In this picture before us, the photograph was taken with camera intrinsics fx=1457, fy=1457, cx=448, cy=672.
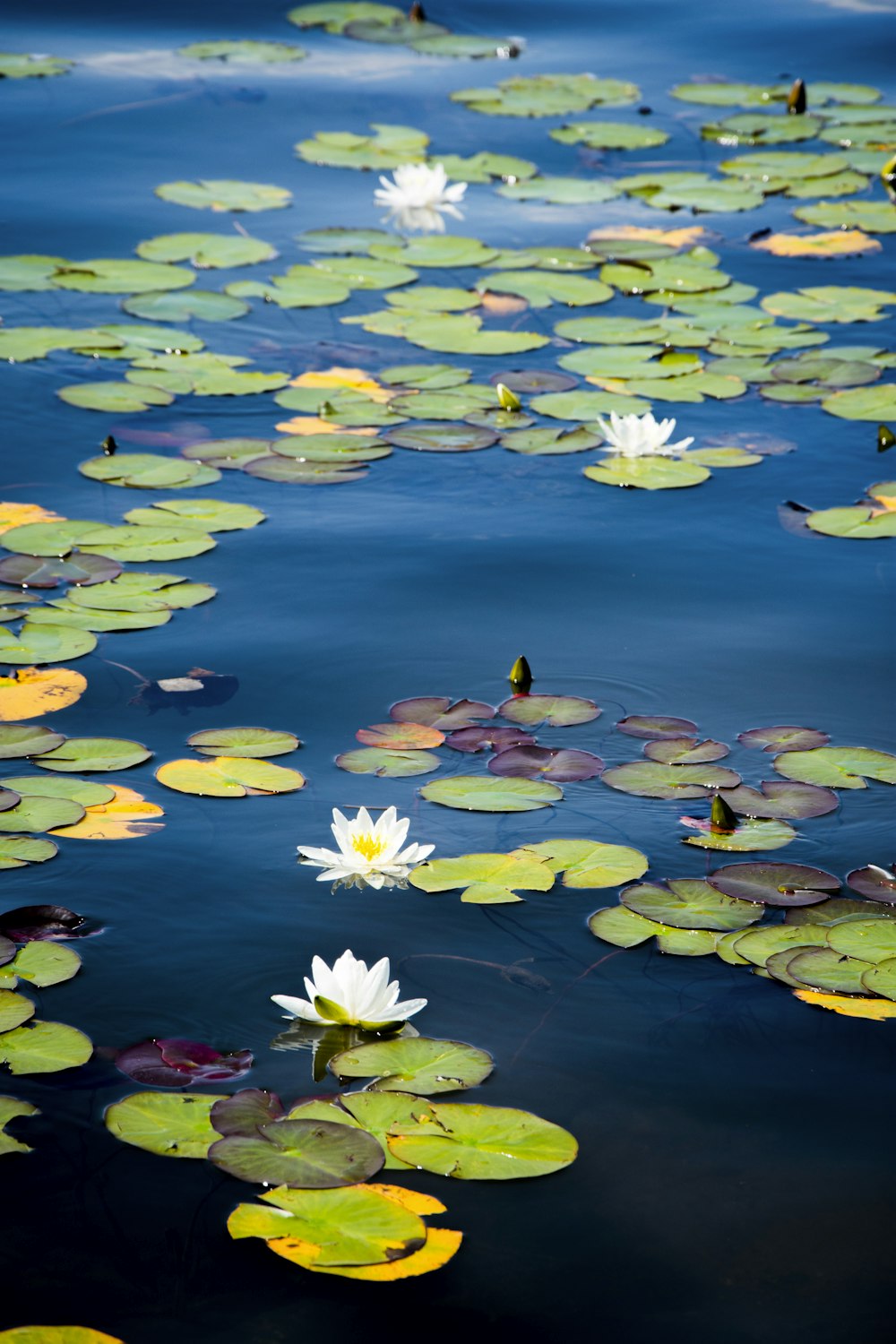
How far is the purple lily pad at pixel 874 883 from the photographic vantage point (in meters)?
2.11

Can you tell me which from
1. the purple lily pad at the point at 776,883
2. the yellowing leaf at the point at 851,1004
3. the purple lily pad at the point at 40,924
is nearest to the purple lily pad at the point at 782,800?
the purple lily pad at the point at 776,883

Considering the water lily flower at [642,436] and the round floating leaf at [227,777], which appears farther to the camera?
the water lily flower at [642,436]

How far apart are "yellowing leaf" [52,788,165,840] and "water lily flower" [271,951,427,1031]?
505 millimetres

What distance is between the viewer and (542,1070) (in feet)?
5.97

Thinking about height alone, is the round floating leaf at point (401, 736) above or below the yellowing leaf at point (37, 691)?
below

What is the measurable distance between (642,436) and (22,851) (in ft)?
6.76

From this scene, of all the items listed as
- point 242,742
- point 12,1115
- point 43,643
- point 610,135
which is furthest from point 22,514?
point 610,135

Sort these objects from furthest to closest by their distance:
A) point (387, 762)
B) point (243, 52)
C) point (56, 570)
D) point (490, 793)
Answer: point (243, 52), point (56, 570), point (387, 762), point (490, 793)

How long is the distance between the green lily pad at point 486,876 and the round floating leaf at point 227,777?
345 millimetres

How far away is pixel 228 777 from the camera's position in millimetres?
2408

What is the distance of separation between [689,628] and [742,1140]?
55.5 inches

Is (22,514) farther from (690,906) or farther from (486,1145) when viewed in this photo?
(486,1145)

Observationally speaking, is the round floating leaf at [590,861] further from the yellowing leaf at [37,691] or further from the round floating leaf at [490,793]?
the yellowing leaf at [37,691]

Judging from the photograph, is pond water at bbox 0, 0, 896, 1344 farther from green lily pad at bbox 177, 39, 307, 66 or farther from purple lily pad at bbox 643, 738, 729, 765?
green lily pad at bbox 177, 39, 307, 66
